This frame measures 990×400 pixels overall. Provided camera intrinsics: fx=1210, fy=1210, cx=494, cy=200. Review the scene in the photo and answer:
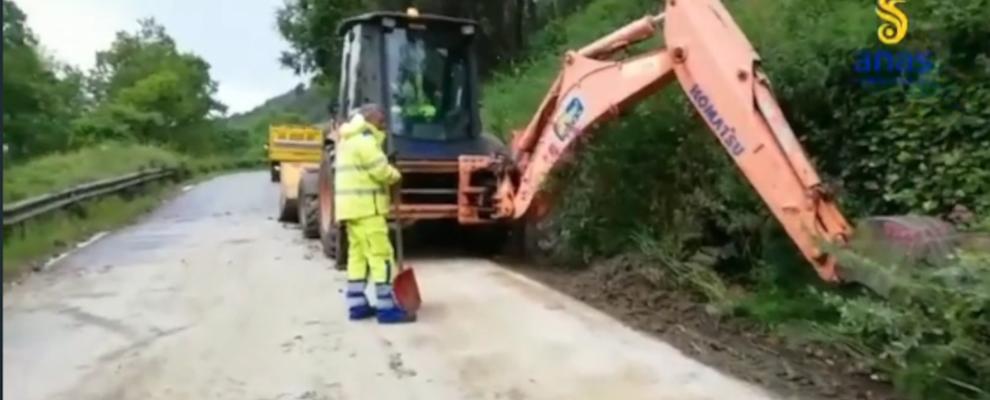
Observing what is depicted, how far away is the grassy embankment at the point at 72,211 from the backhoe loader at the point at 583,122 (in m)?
3.59

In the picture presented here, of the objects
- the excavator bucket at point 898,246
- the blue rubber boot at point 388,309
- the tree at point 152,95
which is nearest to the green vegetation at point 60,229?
the blue rubber boot at point 388,309

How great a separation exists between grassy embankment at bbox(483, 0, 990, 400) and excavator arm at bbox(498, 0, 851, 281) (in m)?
0.41

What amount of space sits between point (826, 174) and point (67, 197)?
42.0 ft

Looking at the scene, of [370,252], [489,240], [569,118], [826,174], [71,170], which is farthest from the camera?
[71,170]

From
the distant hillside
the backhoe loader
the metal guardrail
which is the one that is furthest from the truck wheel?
the distant hillside

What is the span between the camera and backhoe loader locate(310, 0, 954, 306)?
301 inches

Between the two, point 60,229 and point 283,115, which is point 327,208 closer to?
point 60,229

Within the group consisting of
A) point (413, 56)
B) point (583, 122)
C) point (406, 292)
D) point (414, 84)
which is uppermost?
point (413, 56)

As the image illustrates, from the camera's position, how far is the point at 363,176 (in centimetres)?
914

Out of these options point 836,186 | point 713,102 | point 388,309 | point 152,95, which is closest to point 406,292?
point 388,309

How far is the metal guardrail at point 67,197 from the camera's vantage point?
→ 14.7 metres

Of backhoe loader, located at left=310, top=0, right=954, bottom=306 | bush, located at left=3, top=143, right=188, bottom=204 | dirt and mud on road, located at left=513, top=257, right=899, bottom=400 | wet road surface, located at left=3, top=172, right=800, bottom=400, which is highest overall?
backhoe loader, located at left=310, top=0, right=954, bottom=306

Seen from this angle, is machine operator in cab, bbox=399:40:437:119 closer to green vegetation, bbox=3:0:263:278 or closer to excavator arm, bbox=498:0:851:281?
excavator arm, bbox=498:0:851:281

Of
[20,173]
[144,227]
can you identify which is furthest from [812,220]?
[20,173]
